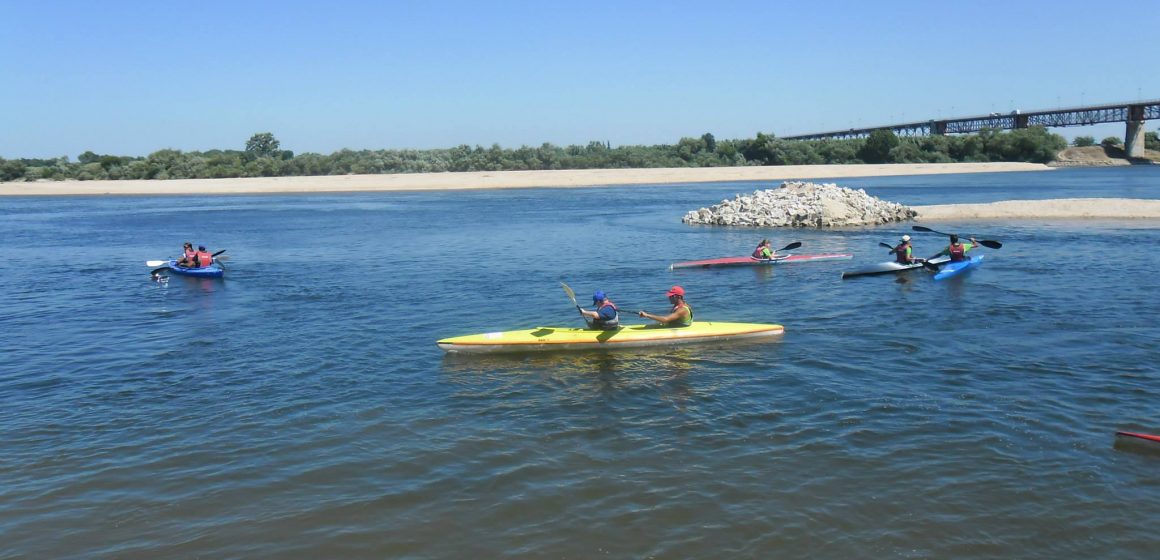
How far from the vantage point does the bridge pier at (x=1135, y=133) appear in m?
108

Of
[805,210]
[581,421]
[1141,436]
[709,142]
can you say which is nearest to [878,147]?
[709,142]

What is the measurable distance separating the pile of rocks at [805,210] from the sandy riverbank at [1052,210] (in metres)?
1.63

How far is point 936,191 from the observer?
60844 mm

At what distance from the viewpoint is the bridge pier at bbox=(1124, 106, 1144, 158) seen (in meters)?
108

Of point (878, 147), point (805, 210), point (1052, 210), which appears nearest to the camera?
point (805, 210)

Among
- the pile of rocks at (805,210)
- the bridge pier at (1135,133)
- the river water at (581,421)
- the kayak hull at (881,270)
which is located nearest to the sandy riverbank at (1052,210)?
the pile of rocks at (805,210)

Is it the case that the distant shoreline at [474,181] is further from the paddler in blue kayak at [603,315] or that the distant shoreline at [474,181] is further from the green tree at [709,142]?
the paddler in blue kayak at [603,315]

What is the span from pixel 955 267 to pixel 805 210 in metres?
15.3

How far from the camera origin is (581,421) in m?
11.5

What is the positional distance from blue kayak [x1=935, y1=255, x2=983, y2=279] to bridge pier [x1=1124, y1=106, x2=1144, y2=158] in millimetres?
104042

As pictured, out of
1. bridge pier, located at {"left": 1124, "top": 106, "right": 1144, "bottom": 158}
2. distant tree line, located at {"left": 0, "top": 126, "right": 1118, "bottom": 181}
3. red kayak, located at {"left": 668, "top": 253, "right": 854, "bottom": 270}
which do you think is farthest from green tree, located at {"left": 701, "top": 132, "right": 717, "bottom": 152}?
red kayak, located at {"left": 668, "top": 253, "right": 854, "bottom": 270}

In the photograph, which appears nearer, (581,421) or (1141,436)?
(1141,436)

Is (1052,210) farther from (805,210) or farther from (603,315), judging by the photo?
(603,315)

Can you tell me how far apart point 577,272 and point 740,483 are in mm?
16073
